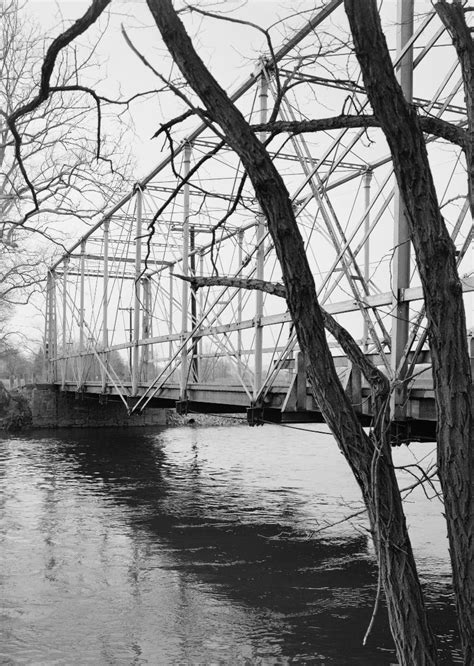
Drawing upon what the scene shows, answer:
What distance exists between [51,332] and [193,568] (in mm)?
30581

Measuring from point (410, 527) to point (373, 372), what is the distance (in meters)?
8.66

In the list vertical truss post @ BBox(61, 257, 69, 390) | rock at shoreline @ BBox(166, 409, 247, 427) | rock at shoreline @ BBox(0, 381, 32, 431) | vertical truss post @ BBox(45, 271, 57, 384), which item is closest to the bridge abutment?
rock at shoreline @ BBox(0, 381, 32, 431)

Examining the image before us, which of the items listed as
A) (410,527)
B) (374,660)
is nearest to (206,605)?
(374,660)

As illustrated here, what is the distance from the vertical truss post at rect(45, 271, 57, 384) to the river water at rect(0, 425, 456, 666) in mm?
17860

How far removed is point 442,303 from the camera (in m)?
3.35

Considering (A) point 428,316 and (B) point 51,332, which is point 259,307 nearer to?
(A) point 428,316

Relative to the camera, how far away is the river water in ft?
21.9

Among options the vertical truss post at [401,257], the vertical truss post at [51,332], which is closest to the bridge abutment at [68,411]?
the vertical truss post at [51,332]

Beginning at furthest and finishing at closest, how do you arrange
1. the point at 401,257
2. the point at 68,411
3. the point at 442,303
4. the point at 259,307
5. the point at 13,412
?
the point at 68,411 < the point at 13,412 < the point at 259,307 < the point at 401,257 < the point at 442,303

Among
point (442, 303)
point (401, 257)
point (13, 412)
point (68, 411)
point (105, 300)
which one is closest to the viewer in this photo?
point (442, 303)

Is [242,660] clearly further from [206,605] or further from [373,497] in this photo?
[373,497]

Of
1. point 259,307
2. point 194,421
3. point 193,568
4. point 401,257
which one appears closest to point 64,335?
point 194,421

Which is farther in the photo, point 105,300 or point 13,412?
point 13,412

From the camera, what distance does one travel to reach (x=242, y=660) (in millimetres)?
6336
